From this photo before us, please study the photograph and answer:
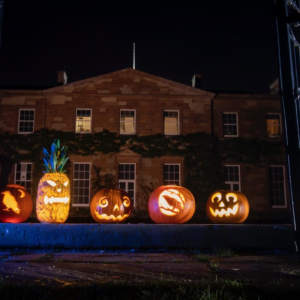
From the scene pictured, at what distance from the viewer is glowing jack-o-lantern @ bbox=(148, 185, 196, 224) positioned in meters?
9.72

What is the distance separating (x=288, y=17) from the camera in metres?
5.40

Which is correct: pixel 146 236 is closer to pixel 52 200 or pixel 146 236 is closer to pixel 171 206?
pixel 171 206

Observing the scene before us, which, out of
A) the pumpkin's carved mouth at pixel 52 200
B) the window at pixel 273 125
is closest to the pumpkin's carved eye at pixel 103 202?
the pumpkin's carved mouth at pixel 52 200

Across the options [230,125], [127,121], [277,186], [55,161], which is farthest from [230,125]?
[55,161]

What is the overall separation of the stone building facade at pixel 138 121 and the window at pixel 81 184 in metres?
0.06

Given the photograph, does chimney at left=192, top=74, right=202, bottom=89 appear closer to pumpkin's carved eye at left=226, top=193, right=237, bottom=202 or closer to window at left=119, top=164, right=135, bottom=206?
window at left=119, top=164, right=135, bottom=206

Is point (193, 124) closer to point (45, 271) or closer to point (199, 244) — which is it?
point (199, 244)

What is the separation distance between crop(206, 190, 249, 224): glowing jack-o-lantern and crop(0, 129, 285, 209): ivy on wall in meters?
11.6

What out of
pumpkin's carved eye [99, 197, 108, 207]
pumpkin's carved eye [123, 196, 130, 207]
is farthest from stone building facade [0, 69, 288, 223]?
pumpkin's carved eye [99, 197, 108, 207]

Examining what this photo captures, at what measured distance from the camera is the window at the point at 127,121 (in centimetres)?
2298

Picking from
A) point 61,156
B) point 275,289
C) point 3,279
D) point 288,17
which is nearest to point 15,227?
point 61,156

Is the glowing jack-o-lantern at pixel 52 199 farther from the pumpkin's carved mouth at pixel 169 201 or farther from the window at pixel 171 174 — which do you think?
the window at pixel 171 174

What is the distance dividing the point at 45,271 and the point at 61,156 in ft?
16.3

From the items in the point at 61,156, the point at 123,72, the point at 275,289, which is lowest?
the point at 275,289
